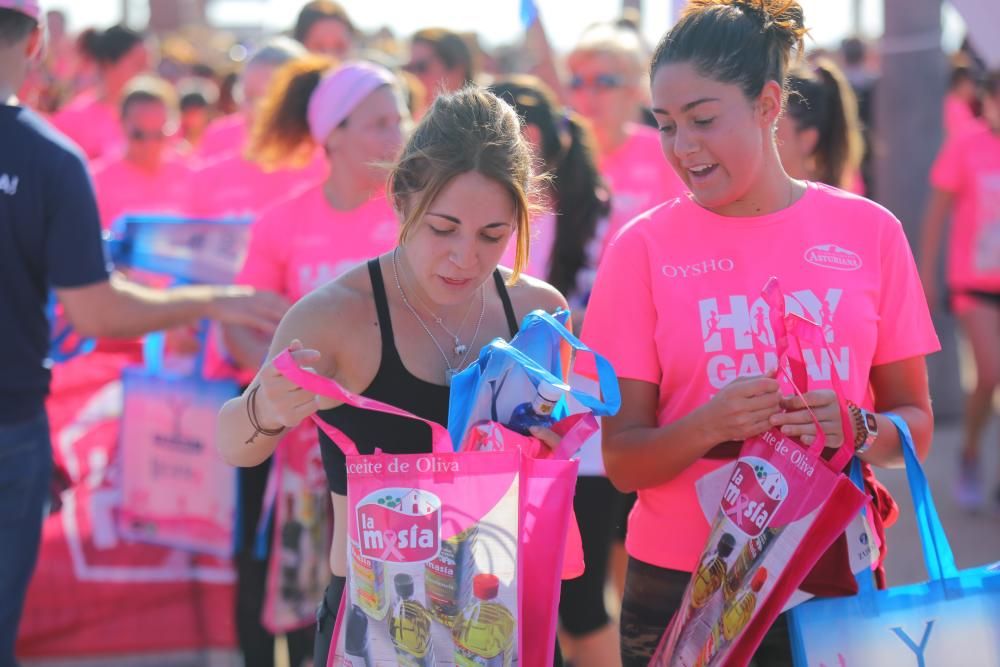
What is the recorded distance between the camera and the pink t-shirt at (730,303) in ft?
8.20

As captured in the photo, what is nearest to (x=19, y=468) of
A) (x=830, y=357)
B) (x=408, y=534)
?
(x=408, y=534)

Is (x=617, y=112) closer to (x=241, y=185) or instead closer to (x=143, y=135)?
(x=241, y=185)

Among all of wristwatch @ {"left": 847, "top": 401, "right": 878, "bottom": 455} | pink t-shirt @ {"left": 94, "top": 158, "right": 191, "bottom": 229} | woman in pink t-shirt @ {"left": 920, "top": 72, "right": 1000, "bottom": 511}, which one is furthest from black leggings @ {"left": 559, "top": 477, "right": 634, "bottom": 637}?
pink t-shirt @ {"left": 94, "top": 158, "right": 191, "bottom": 229}

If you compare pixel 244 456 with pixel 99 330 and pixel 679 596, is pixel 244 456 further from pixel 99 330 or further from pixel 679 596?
pixel 99 330

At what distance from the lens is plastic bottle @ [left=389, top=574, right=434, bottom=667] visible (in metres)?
2.11

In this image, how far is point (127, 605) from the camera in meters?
4.89

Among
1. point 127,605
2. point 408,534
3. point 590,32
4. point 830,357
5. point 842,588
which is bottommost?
point 127,605

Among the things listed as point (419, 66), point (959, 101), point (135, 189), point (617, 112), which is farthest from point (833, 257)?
point (959, 101)

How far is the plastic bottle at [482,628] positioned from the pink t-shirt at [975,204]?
15.7 ft

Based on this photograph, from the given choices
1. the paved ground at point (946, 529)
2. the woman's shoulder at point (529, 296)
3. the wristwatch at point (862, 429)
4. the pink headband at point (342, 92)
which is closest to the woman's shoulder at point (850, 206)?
the wristwatch at point (862, 429)

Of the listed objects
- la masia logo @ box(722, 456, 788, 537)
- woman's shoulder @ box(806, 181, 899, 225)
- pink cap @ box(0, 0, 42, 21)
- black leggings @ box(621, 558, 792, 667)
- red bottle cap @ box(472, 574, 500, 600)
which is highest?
pink cap @ box(0, 0, 42, 21)

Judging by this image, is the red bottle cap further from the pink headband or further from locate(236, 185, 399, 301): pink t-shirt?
the pink headband

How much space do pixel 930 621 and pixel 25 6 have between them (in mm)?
2533

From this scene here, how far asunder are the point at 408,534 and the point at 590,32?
4003 millimetres
